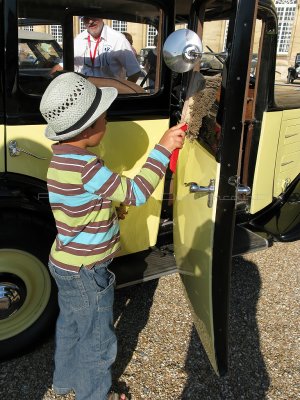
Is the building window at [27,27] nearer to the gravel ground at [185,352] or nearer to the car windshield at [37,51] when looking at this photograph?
the car windshield at [37,51]

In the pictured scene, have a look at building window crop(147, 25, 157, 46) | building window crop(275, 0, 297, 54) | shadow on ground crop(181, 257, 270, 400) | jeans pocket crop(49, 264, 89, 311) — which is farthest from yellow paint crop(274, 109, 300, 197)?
building window crop(275, 0, 297, 54)

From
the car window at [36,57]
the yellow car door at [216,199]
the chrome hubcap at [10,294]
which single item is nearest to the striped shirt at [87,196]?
the yellow car door at [216,199]

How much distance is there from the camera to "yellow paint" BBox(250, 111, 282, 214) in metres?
2.83

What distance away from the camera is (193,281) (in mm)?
2121

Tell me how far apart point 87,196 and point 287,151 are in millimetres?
2059

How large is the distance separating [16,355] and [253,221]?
6.53 feet

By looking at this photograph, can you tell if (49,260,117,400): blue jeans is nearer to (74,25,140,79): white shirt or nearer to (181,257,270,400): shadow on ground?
(181,257,270,400): shadow on ground

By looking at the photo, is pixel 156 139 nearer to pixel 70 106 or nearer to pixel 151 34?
pixel 151 34

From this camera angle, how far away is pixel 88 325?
1.78 metres

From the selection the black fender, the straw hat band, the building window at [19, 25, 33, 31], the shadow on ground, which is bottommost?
the shadow on ground

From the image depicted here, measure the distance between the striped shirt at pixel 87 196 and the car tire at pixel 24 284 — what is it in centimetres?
44

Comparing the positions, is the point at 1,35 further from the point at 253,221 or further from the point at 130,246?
the point at 253,221

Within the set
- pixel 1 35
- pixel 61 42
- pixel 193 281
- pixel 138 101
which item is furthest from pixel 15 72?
pixel 193 281

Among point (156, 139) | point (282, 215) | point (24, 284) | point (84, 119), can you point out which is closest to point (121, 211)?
point (156, 139)
